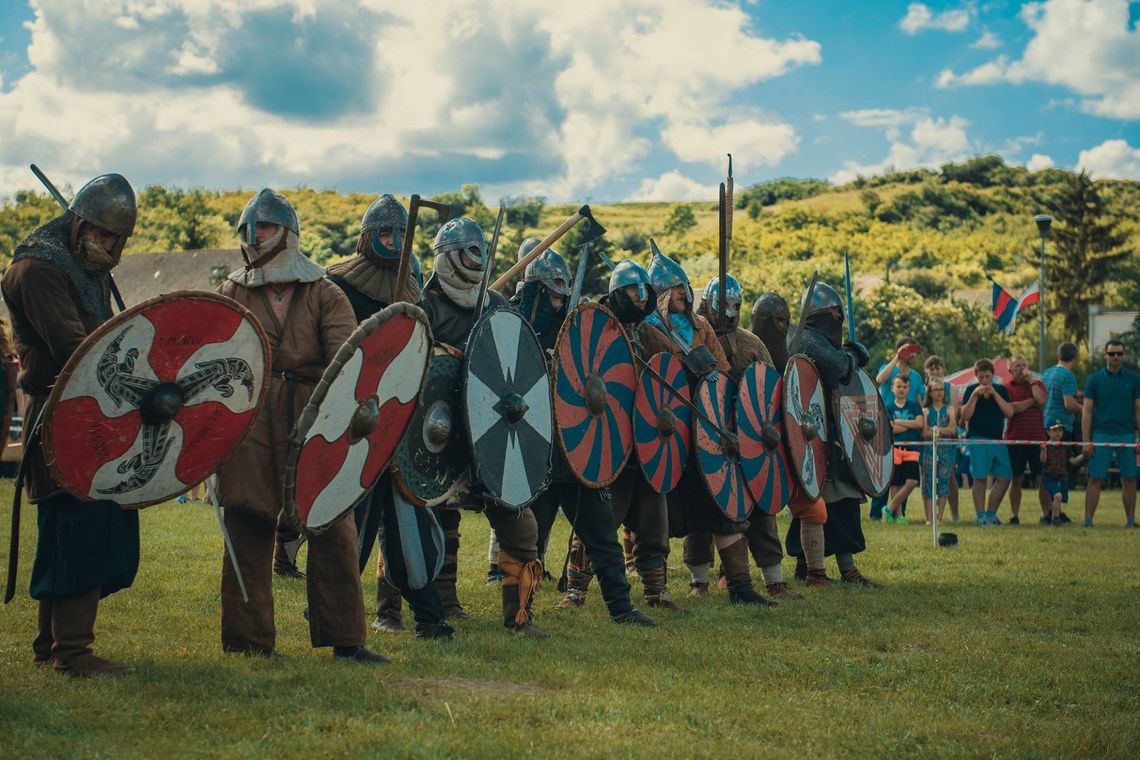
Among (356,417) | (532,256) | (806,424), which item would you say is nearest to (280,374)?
(356,417)

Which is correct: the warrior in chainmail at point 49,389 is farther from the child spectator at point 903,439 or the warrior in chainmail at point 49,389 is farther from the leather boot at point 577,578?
the child spectator at point 903,439

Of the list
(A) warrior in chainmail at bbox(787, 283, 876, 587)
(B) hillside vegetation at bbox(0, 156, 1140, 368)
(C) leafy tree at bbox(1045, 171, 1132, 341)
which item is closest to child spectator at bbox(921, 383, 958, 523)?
(A) warrior in chainmail at bbox(787, 283, 876, 587)

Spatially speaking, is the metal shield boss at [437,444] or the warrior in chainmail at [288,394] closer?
the warrior in chainmail at [288,394]

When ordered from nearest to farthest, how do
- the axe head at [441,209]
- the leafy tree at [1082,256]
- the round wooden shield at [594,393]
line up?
the axe head at [441,209] → the round wooden shield at [594,393] → the leafy tree at [1082,256]

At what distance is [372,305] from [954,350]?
4146 centimetres

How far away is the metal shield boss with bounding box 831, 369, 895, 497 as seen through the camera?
784 centimetres

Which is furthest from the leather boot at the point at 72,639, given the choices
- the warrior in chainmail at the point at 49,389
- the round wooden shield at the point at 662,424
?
the round wooden shield at the point at 662,424

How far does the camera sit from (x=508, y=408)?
5.42 m

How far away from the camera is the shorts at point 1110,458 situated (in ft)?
41.4

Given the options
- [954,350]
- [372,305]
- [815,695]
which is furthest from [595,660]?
[954,350]

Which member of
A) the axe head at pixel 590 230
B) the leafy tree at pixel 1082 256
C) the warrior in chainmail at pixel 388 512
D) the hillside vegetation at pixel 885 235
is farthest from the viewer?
the leafy tree at pixel 1082 256

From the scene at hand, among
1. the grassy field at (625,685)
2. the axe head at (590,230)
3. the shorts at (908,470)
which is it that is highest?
the axe head at (590,230)

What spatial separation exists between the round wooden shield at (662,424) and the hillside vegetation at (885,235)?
2183 cm

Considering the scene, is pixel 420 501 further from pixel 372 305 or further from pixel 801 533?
pixel 801 533
